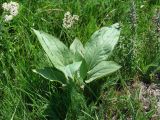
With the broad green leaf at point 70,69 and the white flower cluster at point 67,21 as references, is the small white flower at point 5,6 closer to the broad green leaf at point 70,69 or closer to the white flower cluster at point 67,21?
the white flower cluster at point 67,21

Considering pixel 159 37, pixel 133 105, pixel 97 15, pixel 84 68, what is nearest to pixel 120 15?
pixel 97 15

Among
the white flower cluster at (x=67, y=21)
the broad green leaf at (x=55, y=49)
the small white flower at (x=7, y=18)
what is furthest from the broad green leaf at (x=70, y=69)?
the small white flower at (x=7, y=18)

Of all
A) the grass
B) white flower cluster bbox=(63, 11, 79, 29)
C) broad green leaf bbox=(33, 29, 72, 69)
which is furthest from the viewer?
white flower cluster bbox=(63, 11, 79, 29)

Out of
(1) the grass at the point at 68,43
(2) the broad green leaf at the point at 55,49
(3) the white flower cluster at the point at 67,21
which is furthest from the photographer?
(3) the white flower cluster at the point at 67,21

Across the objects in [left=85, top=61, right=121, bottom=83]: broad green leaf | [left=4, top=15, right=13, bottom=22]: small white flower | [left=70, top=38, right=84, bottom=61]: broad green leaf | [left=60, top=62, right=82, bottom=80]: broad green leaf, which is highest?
[left=4, top=15, right=13, bottom=22]: small white flower

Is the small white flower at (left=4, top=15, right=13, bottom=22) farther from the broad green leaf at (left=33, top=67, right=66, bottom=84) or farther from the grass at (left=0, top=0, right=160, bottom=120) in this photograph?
the broad green leaf at (left=33, top=67, right=66, bottom=84)

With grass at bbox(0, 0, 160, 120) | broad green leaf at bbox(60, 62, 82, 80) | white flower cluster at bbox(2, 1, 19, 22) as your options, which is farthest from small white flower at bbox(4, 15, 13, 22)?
broad green leaf at bbox(60, 62, 82, 80)

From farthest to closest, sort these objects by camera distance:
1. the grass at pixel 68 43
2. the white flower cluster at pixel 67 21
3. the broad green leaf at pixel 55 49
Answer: the white flower cluster at pixel 67 21 < the broad green leaf at pixel 55 49 < the grass at pixel 68 43
